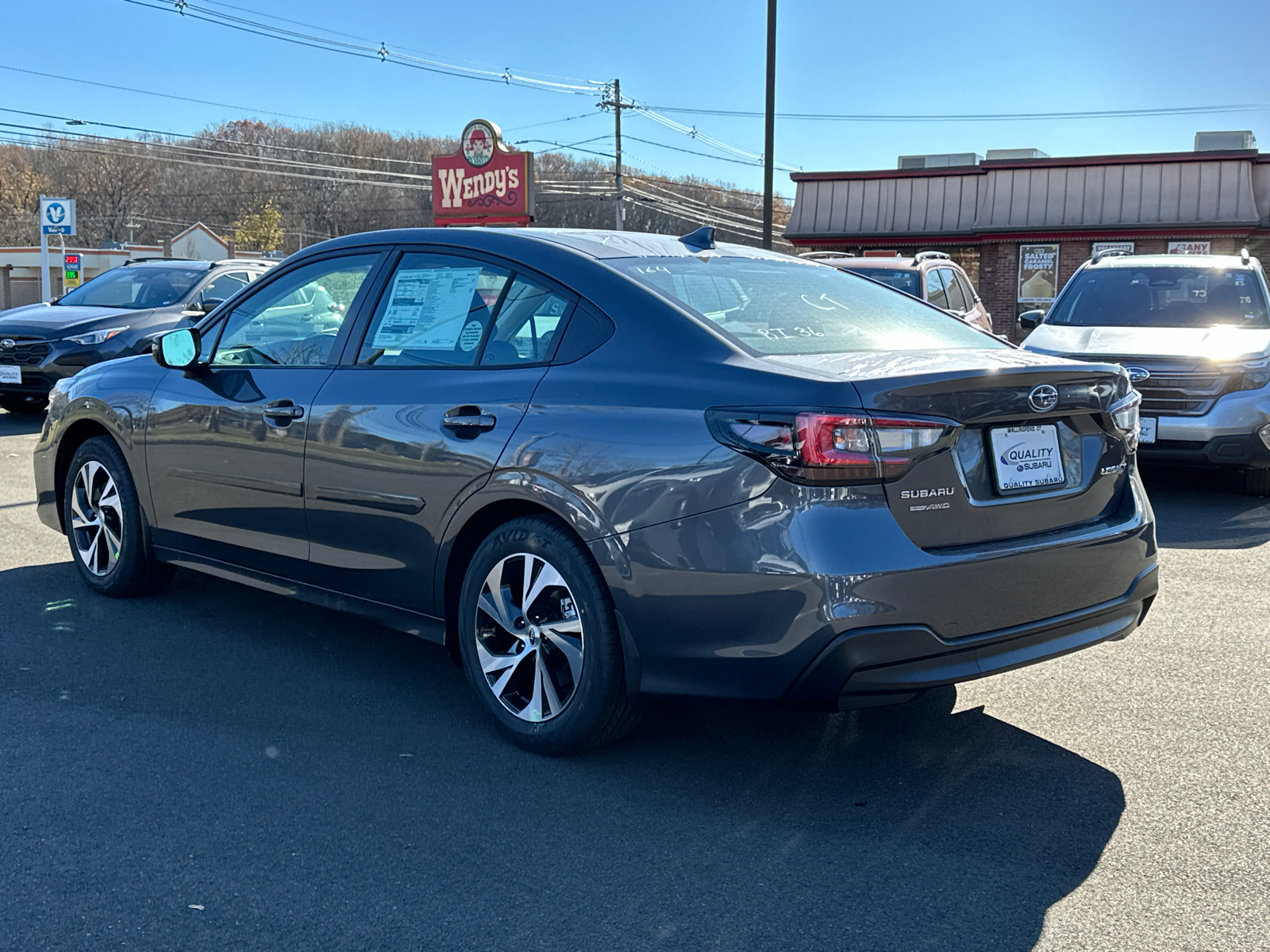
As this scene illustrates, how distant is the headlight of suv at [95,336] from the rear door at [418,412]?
879cm

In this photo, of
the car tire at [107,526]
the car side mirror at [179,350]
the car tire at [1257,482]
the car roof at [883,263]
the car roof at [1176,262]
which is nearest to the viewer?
the car side mirror at [179,350]

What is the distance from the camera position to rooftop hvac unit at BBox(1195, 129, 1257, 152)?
2925cm

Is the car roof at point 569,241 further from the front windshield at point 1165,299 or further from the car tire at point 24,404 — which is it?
the car tire at point 24,404

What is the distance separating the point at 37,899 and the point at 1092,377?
3150 mm

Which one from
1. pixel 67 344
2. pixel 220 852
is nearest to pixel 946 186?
pixel 67 344

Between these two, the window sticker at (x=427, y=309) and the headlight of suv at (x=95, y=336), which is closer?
the window sticker at (x=427, y=309)

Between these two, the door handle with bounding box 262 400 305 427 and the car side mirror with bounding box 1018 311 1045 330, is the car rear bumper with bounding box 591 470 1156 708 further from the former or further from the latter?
the car side mirror with bounding box 1018 311 1045 330

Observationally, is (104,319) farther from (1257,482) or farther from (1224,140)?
(1224,140)

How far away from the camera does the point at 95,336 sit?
12.0 metres

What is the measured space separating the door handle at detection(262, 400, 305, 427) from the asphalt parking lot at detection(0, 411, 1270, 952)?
37.1 inches

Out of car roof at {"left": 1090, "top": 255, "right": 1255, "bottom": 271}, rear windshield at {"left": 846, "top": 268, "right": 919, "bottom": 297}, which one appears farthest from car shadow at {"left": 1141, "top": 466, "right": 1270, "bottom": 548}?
rear windshield at {"left": 846, "top": 268, "right": 919, "bottom": 297}

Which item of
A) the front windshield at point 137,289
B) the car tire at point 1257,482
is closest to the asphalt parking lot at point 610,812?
the car tire at point 1257,482

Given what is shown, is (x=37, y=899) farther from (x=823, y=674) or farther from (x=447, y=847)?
(x=823, y=674)

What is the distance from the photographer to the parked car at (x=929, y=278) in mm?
11914
